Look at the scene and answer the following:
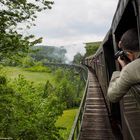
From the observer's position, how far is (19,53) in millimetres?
12289

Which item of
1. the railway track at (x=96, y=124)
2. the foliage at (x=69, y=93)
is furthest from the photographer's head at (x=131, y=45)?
the foliage at (x=69, y=93)

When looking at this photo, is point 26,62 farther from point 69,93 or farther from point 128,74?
point 69,93

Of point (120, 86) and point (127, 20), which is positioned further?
point (127, 20)

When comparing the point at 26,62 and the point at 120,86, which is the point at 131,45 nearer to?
the point at 120,86

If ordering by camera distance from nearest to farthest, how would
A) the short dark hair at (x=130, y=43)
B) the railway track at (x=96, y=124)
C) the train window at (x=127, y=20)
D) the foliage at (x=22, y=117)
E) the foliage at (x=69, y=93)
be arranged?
the short dark hair at (x=130, y=43)
the train window at (x=127, y=20)
the railway track at (x=96, y=124)
the foliage at (x=22, y=117)
the foliage at (x=69, y=93)

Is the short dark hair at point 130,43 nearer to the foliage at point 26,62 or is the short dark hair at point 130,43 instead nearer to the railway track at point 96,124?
the railway track at point 96,124

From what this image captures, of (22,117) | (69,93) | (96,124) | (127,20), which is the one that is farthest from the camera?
(69,93)

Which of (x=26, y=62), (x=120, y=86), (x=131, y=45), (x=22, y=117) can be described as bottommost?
(x=22, y=117)

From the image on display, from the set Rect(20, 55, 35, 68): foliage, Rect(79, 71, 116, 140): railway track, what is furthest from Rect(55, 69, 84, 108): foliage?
Rect(20, 55, 35, 68): foliage

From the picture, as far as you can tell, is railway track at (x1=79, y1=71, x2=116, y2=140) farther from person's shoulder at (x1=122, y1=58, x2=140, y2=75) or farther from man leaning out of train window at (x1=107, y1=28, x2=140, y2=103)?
person's shoulder at (x1=122, y1=58, x2=140, y2=75)

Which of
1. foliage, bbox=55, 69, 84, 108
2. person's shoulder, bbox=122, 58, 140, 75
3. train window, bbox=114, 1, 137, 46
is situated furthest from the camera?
foliage, bbox=55, 69, 84, 108

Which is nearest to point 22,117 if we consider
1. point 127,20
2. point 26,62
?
point 26,62

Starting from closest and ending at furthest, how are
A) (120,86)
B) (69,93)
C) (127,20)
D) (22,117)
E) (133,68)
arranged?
(133,68) → (120,86) → (127,20) → (22,117) → (69,93)

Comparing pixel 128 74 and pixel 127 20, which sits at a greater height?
pixel 127 20
